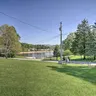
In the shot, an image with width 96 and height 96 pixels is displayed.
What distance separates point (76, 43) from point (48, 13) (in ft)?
60.2

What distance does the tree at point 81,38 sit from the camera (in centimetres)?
3666

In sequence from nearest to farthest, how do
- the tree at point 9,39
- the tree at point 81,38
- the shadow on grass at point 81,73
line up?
1. the shadow on grass at point 81,73
2. the tree at point 81,38
3. the tree at point 9,39

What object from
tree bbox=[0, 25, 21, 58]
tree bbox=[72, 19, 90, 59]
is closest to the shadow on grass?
tree bbox=[72, 19, 90, 59]

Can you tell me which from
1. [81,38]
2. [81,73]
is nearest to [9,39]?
[81,38]

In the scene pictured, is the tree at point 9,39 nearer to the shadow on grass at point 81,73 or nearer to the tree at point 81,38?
the tree at point 81,38

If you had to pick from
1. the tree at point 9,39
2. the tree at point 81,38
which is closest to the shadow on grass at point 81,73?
the tree at point 81,38

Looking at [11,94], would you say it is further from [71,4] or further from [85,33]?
[85,33]

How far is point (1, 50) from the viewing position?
40188mm

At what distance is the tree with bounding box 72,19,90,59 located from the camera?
3666 cm

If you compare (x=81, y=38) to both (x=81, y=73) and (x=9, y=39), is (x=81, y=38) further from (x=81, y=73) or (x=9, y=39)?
(x=81, y=73)

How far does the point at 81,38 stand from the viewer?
37.5m

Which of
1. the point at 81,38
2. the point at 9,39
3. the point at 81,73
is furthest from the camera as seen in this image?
the point at 9,39

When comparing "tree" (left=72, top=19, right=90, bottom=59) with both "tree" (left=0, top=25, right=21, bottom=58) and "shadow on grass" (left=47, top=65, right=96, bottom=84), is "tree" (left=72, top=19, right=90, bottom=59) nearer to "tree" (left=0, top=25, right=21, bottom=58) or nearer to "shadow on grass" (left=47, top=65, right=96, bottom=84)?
"tree" (left=0, top=25, right=21, bottom=58)

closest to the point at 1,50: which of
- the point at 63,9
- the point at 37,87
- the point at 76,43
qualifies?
the point at 76,43
